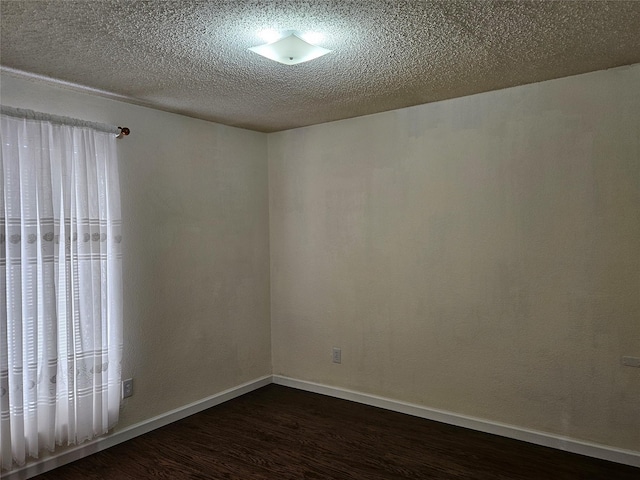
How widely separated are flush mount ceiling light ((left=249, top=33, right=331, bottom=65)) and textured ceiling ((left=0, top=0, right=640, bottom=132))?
0.16 feet

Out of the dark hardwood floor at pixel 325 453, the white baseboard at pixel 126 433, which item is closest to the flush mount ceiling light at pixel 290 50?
the dark hardwood floor at pixel 325 453

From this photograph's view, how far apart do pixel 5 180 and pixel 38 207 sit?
22cm

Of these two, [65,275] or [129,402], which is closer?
[65,275]

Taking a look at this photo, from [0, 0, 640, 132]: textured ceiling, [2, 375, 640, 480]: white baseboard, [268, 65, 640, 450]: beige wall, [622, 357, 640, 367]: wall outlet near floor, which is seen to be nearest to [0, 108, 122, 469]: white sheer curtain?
[2, 375, 640, 480]: white baseboard

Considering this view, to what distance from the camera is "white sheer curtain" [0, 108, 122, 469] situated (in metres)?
2.79

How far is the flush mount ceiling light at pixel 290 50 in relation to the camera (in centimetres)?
235

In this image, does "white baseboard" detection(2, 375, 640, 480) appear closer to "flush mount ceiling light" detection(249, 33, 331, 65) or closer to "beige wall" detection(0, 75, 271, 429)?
"beige wall" detection(0, 75, 271, 429)

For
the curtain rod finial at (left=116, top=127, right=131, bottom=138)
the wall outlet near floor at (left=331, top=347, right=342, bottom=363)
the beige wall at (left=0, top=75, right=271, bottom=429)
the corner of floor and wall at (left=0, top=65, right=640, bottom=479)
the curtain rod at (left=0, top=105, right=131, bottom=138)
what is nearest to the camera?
the curtain rod at (left=0, top=105, right=131, bottom=138)

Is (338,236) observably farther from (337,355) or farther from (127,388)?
(127,388)

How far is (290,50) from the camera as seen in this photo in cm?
239

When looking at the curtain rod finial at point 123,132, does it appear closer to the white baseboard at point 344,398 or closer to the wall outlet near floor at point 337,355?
the white baseboard at point 344,398

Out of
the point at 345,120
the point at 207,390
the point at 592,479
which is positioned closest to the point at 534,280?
the point at 592,479

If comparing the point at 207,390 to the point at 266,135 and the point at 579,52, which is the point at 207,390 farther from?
the point at 579,52

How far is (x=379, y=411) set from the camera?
12.9ft
